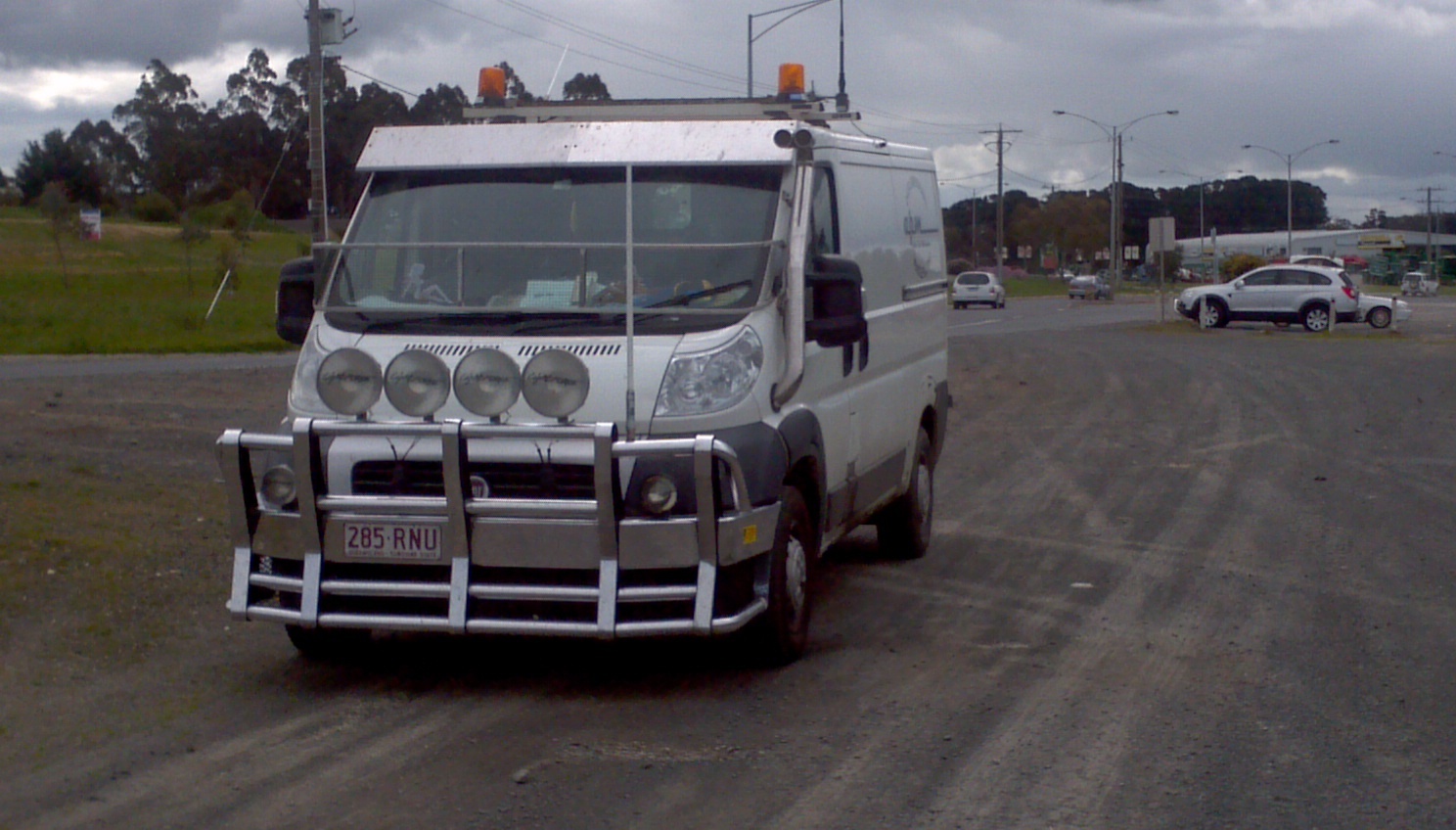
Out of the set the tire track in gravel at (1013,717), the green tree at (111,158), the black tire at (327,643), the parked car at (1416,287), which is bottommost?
the tire track in gravel at (1013,717)

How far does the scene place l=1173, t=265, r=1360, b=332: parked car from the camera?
35.8m

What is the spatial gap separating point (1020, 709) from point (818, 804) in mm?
1447

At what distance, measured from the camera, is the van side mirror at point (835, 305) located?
6875mm

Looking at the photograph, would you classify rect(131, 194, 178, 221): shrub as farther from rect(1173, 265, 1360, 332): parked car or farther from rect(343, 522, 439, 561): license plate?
rect(343, 522, 439, 561): license plate

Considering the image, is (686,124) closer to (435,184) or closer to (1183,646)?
(435,184)

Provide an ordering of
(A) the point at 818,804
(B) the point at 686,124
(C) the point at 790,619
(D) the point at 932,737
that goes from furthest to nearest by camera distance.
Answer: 1. (B) the point at 686,124
2. (C) the point at 790,619
3. (D) the point at 932,737
4. (A) the point at 818,804

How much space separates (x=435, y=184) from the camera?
24.4 feet

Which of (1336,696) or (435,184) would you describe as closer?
(1336,696)

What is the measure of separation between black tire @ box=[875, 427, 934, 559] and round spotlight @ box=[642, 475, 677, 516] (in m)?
3.47

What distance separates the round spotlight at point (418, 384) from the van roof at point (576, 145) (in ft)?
4.78

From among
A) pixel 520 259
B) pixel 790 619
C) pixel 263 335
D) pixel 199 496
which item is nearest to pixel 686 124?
pixel 520 259

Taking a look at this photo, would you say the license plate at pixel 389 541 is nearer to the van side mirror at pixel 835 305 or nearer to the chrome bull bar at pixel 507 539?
the chrome bull bar at pixel 507 539

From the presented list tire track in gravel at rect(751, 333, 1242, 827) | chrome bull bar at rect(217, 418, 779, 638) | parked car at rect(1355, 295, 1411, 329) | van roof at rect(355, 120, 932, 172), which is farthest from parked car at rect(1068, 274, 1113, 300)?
chrome bull bar at rect(217, 418, 779, 638)

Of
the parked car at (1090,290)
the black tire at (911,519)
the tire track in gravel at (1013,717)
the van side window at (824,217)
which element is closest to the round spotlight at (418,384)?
the van side window at (824,217)
